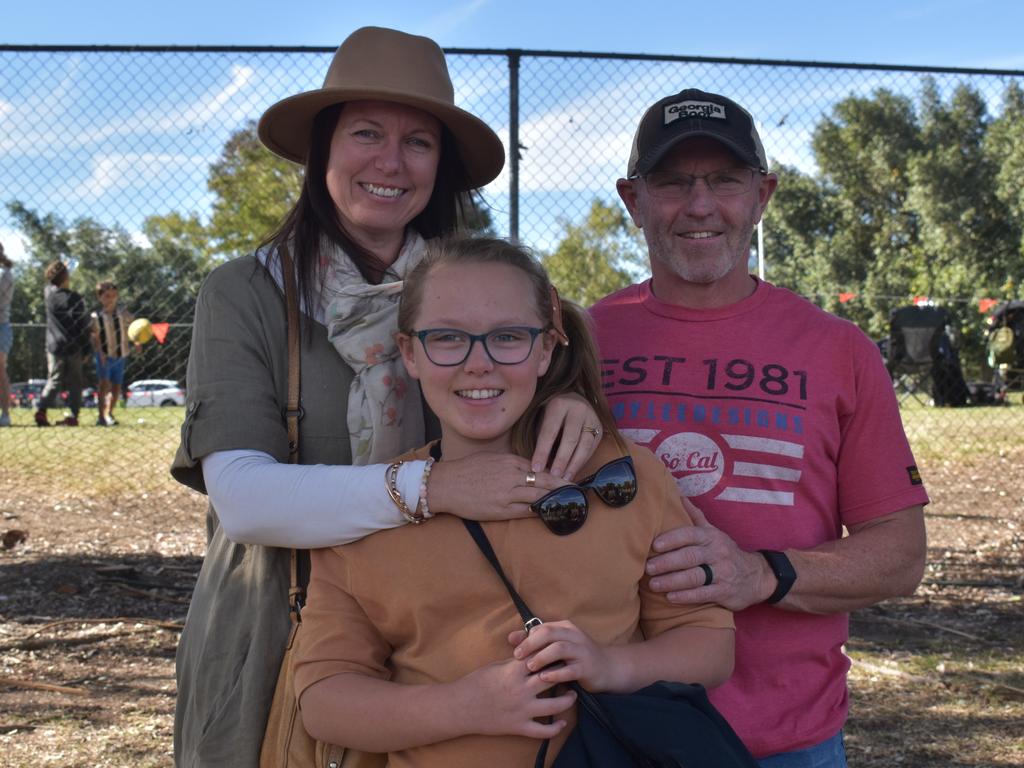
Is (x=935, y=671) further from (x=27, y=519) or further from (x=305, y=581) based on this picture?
(x=27, y=519)

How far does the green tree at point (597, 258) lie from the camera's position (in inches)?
667

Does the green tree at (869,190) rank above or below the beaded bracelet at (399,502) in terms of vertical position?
above

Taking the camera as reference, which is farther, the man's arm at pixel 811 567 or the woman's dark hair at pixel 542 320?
the woman's dark hair at pixel 542 320

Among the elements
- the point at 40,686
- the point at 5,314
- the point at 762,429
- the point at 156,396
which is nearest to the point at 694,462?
the point at 762,429

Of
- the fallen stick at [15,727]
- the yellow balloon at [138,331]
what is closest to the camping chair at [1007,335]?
the yellow balloon at [138,331]

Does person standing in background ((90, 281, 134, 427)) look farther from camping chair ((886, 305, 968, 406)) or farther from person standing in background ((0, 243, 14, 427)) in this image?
camping chair ((886, 305, 968, 406))

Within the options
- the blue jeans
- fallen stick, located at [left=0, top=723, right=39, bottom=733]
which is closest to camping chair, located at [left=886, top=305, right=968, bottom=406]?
fallen stick, located at [left=0, top=723, right=39, bottom=733]

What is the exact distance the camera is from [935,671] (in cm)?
477

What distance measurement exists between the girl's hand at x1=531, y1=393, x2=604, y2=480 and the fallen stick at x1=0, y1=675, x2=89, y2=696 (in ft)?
11.8

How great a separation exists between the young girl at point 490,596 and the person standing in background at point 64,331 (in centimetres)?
984

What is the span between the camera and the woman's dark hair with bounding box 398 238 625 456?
1817 mm

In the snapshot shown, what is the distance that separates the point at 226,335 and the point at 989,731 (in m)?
3.61

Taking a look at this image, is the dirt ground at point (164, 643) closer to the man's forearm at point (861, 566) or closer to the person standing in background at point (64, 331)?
the man's forearm at point (861, 566)

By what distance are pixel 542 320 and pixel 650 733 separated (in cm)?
71
